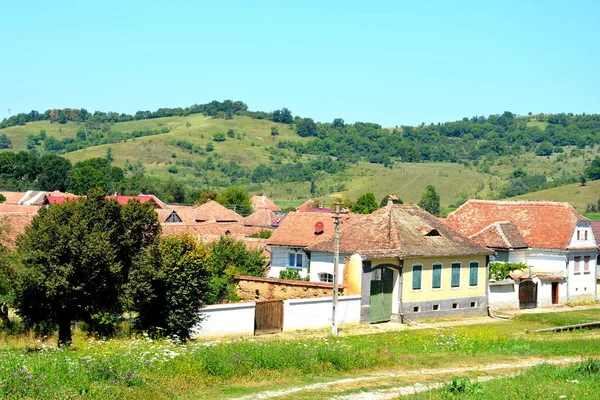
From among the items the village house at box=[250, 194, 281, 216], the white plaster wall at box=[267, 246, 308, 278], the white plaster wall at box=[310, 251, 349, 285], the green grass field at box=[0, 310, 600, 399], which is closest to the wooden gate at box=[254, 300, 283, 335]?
the green grass field at box=[0, 310, 600, 399]

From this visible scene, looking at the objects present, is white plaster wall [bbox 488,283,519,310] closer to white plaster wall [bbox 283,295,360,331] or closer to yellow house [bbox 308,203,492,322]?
yellow house [bbox 308,203,492,322]

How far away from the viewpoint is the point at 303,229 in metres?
54.1

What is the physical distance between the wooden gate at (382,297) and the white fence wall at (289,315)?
3.94ft

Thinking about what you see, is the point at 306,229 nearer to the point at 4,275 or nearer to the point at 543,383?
the point at 4,275

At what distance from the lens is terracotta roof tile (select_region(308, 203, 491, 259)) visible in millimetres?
39562

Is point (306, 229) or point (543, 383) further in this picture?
point (306, 229)

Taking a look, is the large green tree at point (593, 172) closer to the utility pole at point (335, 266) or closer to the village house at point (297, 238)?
the village house at point (297, 238)

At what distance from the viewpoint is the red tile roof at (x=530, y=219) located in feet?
166

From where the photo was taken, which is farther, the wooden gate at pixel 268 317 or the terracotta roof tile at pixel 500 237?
the terracotta roof tile at pixel 500 237

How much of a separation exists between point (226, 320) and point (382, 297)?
973 centimetres

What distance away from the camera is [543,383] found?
17.6 metres

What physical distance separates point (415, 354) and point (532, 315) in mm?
21968

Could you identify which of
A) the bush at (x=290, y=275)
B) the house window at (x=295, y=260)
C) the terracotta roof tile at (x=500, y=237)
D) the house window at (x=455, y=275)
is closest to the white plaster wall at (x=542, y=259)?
the terracotta roof tile at (x=500, y=237)

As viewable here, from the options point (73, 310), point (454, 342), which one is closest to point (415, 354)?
point (454, 342)
